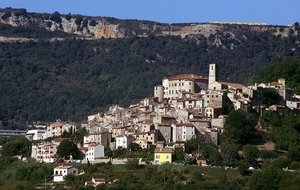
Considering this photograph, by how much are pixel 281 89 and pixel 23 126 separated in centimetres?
5187

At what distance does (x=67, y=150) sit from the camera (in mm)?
90750

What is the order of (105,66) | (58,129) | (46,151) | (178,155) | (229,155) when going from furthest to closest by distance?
(105,66), (58,129), (46,151), (178,155), (229,155)

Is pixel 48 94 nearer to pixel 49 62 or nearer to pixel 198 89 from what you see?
pixel 49 62

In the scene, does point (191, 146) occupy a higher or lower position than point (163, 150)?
higher

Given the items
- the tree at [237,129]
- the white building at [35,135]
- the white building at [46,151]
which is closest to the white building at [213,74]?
the tree at [237,129]

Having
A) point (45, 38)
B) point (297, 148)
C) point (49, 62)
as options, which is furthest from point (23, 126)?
point (297, 148)

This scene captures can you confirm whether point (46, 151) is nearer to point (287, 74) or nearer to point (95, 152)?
point (95, 152)

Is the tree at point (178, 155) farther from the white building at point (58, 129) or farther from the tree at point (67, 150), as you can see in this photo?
the white building at point (58, 129)

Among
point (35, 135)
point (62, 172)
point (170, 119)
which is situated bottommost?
point (62, 172)

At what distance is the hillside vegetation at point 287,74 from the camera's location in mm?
101500

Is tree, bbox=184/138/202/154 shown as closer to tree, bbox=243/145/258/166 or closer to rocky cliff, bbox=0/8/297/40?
tree, bbox=243/145/258/166

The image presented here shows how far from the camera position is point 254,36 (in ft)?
601

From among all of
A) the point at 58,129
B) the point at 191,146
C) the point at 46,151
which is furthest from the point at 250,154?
the point at 58,129

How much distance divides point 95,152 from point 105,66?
289 ft
